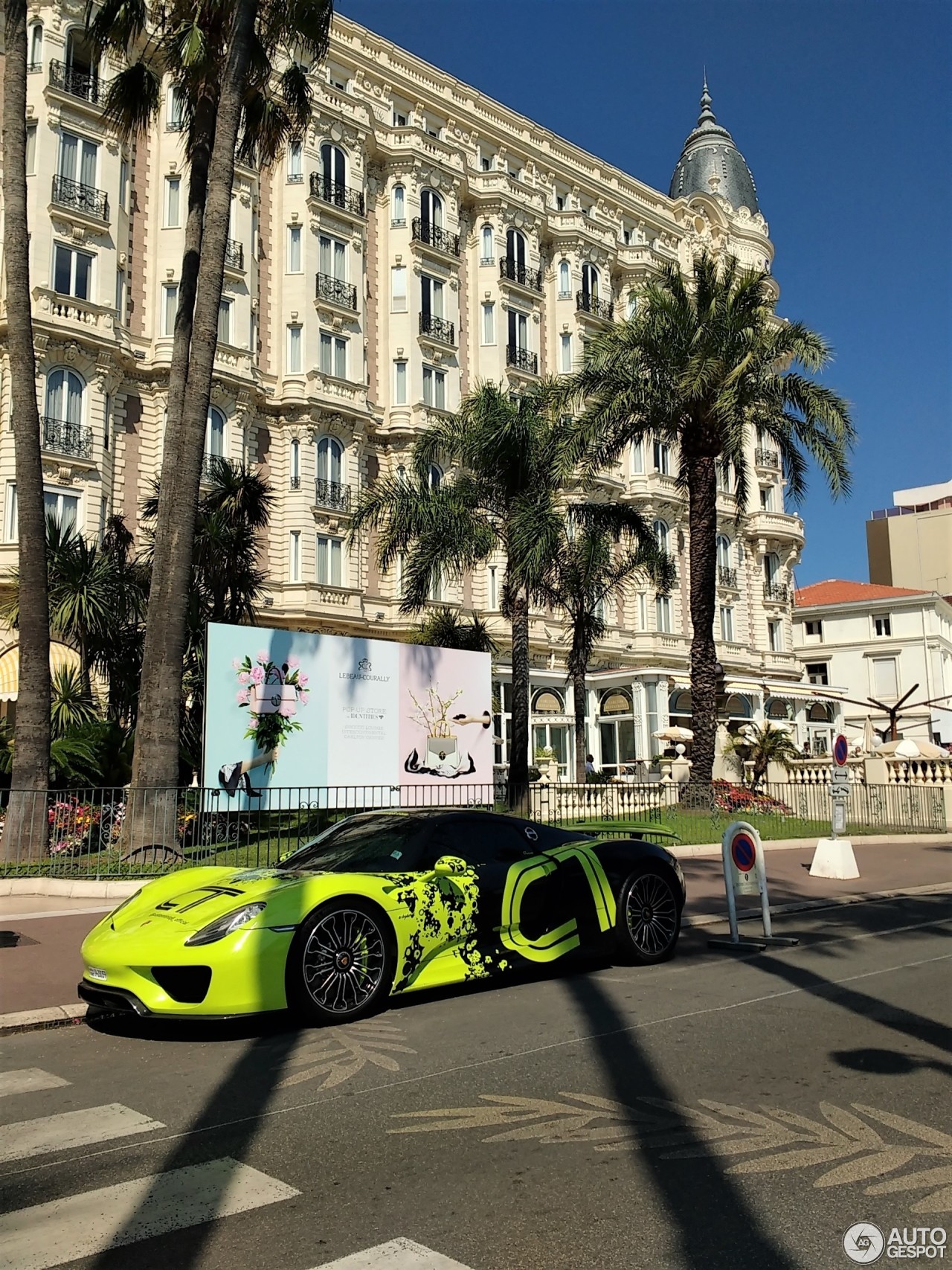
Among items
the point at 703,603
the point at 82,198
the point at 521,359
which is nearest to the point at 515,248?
the point at 521,359

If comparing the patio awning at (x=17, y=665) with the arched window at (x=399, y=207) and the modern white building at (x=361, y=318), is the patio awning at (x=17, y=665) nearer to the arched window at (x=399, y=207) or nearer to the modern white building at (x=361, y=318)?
the modern white building at (x=361, y=318)

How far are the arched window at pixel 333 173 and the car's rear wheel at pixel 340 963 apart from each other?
118ft

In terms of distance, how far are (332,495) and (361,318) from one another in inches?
281

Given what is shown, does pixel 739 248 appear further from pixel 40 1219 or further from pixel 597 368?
pixel 40 1219

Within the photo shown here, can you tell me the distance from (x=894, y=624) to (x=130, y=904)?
69086 mm

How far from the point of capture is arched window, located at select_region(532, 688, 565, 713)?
4194cm

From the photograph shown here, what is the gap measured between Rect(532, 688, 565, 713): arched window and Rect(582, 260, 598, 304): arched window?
58.6ft

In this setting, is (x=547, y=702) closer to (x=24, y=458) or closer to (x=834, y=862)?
(x=834, y=862)

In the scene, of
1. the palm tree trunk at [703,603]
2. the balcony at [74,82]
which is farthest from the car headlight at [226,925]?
the balcony at [74,82]

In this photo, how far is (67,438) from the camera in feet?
99.8

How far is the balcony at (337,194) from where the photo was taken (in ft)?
125

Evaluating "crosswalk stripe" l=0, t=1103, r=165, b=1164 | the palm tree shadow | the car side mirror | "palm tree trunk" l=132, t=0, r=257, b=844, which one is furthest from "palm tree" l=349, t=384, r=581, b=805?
"crosswalk stripe" l=0, t=1103, r=165, b=1164

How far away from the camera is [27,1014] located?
737 cm

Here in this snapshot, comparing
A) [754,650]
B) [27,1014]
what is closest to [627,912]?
[27,1014]
